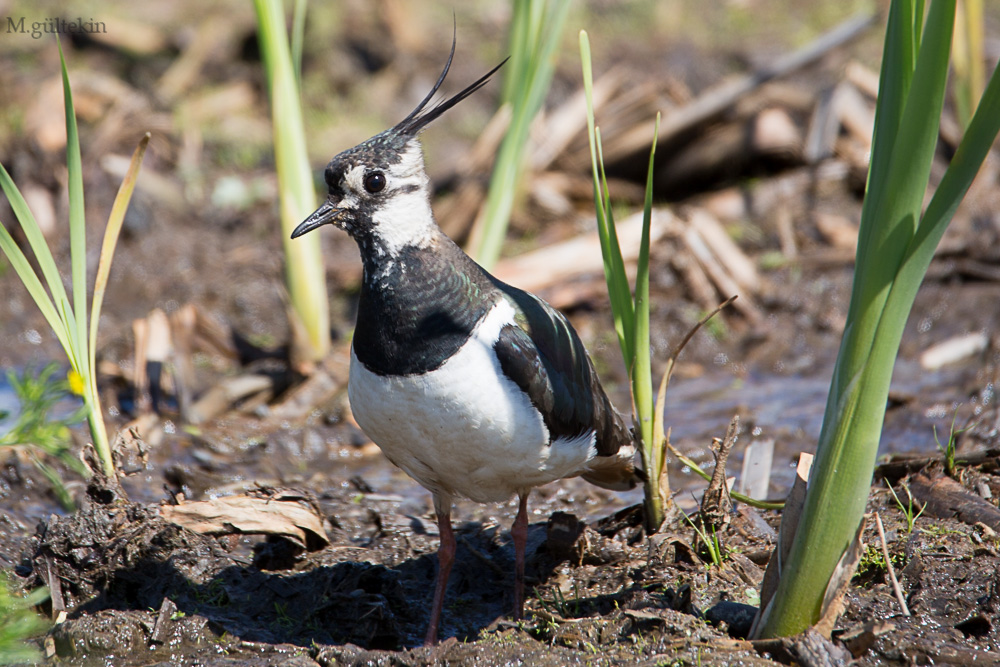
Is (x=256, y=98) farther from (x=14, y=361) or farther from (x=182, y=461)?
(x=182, y=461)

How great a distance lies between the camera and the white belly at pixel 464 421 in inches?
112

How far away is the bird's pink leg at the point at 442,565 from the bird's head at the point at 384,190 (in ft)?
3.30

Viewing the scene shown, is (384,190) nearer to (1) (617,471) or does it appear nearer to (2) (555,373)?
(2) (555,373)

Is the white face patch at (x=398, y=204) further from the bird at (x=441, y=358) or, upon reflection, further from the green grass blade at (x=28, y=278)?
the green grass blade at (x=28, y=278)

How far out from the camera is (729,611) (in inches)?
112

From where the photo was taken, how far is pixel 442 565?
3.34 metres

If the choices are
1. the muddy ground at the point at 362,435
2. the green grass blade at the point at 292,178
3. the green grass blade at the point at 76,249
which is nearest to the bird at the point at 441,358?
the muddy ground at the point at 362,435

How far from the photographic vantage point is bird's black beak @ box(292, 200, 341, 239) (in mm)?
3117

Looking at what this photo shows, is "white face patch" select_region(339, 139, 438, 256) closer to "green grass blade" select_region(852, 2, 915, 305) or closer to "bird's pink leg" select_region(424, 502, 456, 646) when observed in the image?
"bird's pink leg" select_region(424, 502, 456, 646)

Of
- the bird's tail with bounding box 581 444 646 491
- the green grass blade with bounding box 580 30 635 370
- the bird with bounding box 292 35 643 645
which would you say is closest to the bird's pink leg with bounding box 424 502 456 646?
the bird with bounding box 292 35 643 645

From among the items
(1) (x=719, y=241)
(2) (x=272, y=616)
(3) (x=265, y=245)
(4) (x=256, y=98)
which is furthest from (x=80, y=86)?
(2) (x=272, y=616)

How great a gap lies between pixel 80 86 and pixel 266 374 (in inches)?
132

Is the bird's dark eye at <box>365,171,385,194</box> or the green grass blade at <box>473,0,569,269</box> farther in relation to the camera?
the green grass blade at <box>473,0,569,269</box>

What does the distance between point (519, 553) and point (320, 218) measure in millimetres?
1337
